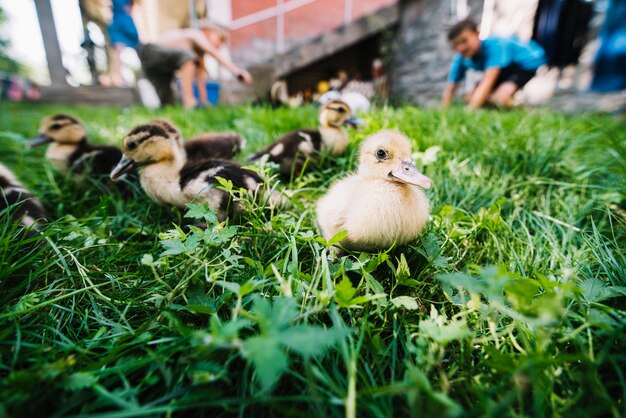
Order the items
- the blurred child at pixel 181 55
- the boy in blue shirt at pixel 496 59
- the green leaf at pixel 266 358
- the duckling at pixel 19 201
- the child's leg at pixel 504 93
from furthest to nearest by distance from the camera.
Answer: the blurred child at pixel 181 55 < the child's leg at pixel 504 93 < the boy in blue shirt at pixel 496 59 < the duckling at pixel 19 201 < the green leaf at pixel 266 358

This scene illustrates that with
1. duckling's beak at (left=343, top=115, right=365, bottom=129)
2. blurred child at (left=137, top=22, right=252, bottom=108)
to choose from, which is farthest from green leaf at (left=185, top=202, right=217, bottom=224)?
blurred child at (left=137, top=22, right=252, bottom=108)

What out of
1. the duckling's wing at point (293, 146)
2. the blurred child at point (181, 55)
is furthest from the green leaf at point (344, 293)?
the blurred child at point (181, 55)

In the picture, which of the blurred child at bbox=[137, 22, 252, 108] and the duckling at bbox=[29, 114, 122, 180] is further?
the blurred child at bbox=[137, 22, 252, 108]

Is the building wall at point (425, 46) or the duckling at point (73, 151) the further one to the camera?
the building wall at point (425, 46)

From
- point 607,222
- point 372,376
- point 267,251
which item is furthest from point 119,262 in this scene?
point 607,222

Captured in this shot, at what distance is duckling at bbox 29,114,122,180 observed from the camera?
77.2 inches

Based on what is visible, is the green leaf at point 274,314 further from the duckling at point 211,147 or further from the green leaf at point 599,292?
the duckling at point 211,147

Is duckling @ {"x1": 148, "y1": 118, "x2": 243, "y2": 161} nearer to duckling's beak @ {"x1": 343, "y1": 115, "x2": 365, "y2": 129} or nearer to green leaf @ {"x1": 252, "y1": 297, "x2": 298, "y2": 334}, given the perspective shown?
duckling's beak @ {"x1": 343, "y1": 115, "x2": 365, "y2": 129}

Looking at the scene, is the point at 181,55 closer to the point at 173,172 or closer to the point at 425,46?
the point at 173,172

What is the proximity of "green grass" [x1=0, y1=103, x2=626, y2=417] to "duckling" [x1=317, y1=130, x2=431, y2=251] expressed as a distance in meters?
0.08

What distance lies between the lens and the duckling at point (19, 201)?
1331 millimetres

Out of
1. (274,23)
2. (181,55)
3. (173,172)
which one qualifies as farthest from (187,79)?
(173,172)

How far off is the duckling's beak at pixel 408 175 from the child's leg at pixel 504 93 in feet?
17.3

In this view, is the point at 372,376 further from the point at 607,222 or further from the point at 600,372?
the point at 607,222
